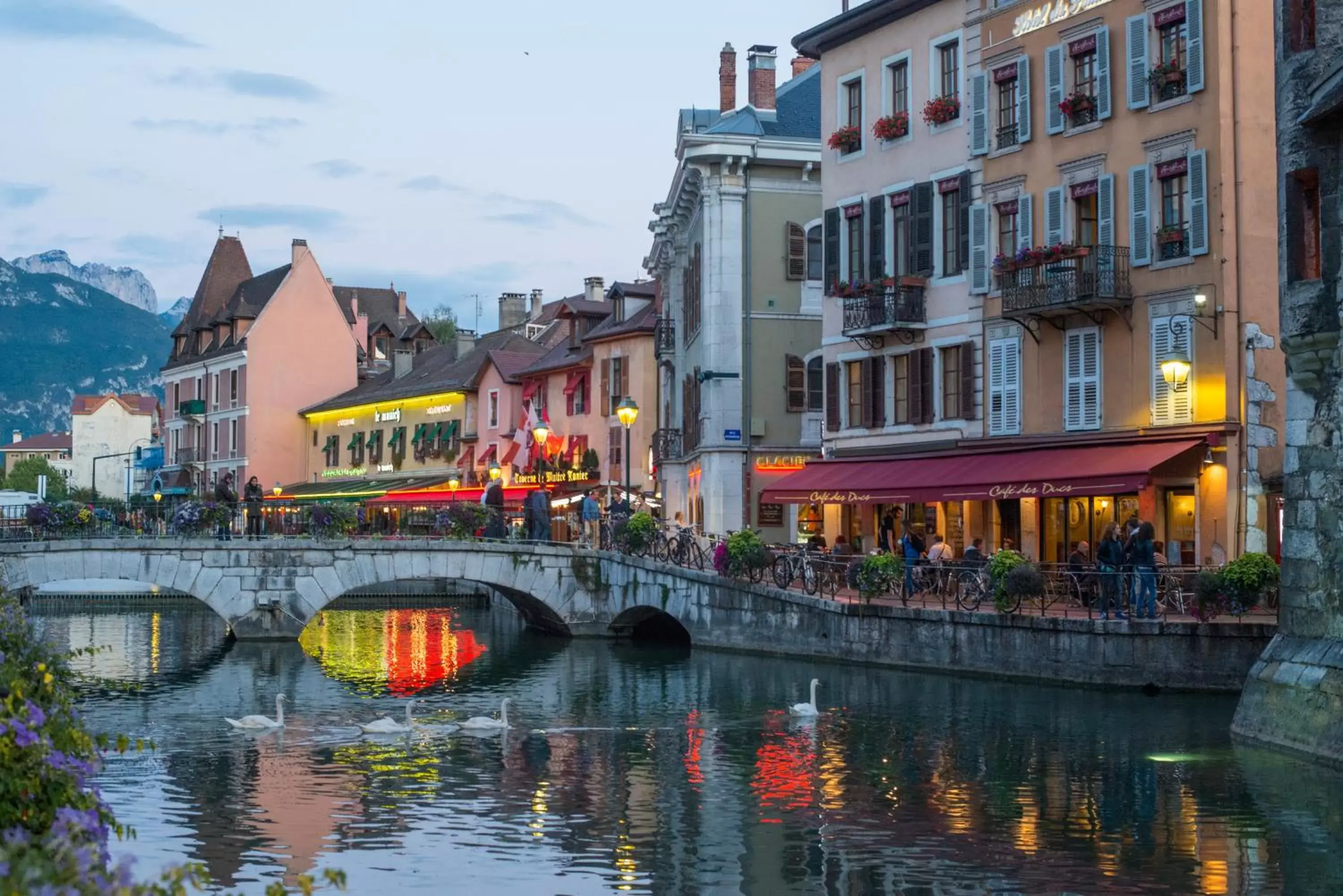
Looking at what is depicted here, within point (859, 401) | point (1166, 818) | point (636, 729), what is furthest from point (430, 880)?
point (859, 401)

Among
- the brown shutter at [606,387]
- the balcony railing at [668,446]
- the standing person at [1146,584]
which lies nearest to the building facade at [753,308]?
the balcony railing at [668,446]

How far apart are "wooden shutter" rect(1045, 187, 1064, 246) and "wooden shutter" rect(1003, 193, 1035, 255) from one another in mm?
490

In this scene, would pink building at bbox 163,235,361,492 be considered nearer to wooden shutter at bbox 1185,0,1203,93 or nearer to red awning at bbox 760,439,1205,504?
red awning at bbox 760,439,1205,504

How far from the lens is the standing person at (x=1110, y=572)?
1187 inches

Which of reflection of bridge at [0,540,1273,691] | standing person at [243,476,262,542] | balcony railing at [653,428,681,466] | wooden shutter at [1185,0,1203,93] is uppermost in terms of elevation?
wooden shutter at [1185,0,1203,93]

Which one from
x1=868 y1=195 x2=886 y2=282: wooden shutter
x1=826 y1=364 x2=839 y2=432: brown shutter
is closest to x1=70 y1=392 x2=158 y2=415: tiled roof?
x1=826 y1=364 x2=839 y2=432: brown shutter

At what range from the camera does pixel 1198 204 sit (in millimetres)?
33594

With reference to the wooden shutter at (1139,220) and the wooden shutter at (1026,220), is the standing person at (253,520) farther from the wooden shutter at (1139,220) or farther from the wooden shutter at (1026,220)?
the wooden shutter at (1139,220)

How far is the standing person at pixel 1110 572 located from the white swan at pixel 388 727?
11.4 m

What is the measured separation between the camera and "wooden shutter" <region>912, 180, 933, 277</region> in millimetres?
41031

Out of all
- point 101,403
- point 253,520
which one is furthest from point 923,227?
point 101,403

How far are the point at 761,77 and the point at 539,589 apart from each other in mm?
15980

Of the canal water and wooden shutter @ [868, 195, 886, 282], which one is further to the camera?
wooden shutter @ [868, 195, 886, 282]

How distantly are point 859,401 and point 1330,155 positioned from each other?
2118 cm
